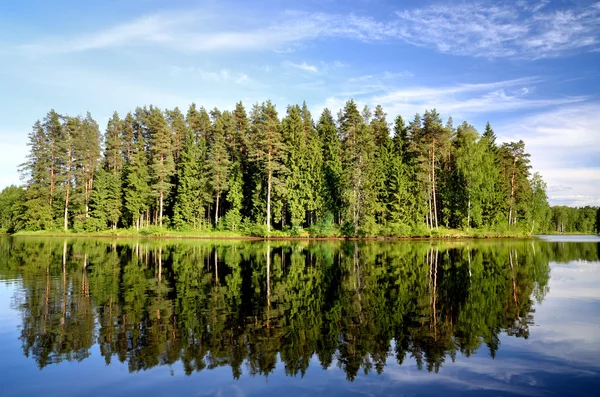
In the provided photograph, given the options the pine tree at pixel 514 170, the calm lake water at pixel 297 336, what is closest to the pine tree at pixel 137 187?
the calm lake water at pixel 297 336

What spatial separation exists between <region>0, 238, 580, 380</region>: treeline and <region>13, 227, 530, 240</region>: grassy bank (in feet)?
126

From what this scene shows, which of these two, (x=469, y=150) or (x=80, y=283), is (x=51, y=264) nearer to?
(x=80, y=283)

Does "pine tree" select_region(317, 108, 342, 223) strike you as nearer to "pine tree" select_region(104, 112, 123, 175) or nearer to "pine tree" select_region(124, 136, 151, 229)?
"pine tree" select_region(124, 136, 151, 229)

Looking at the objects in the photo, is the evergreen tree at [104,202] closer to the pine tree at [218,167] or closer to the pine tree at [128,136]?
the pine tree at [128,136]

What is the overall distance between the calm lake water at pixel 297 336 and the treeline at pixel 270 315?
0.06 metres

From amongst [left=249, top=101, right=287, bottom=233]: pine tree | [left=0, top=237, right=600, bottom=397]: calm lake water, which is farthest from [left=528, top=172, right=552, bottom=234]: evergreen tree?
[left=0, top=237, right=600, bottom=397]: calm lake water

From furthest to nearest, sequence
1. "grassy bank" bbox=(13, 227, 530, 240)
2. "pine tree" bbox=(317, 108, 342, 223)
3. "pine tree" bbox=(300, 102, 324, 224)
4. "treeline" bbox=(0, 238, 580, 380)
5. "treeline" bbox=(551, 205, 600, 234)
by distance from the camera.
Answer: "treeline" bbox=(551, 205, 600, 234) → "pine tree" bbox=(317, 108, 342, 223) → "pine tree" bbox=(300, 102, 324, 224) → "grassy bank" bbox=(13, 227, 530, 240) → "treeline" bbox=(0, 238, 580, 380)

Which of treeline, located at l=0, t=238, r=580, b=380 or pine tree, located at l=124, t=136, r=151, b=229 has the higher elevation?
pine tree, located at l=124, t=136, r=151, b=229

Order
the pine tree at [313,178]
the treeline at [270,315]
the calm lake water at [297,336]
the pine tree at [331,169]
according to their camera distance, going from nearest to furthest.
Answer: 1. the calm lake water at [297,336]
2. the treeline at [270,315]
3. the pine tree at [313,178]
4. the pine tree at [331,169]

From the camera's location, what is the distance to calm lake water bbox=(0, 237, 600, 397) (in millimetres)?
8810

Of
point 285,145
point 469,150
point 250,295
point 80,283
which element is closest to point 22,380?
point 250,295

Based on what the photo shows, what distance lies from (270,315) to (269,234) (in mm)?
50529

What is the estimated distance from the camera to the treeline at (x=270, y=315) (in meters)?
10.4

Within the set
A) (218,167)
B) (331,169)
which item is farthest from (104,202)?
(331,169)
